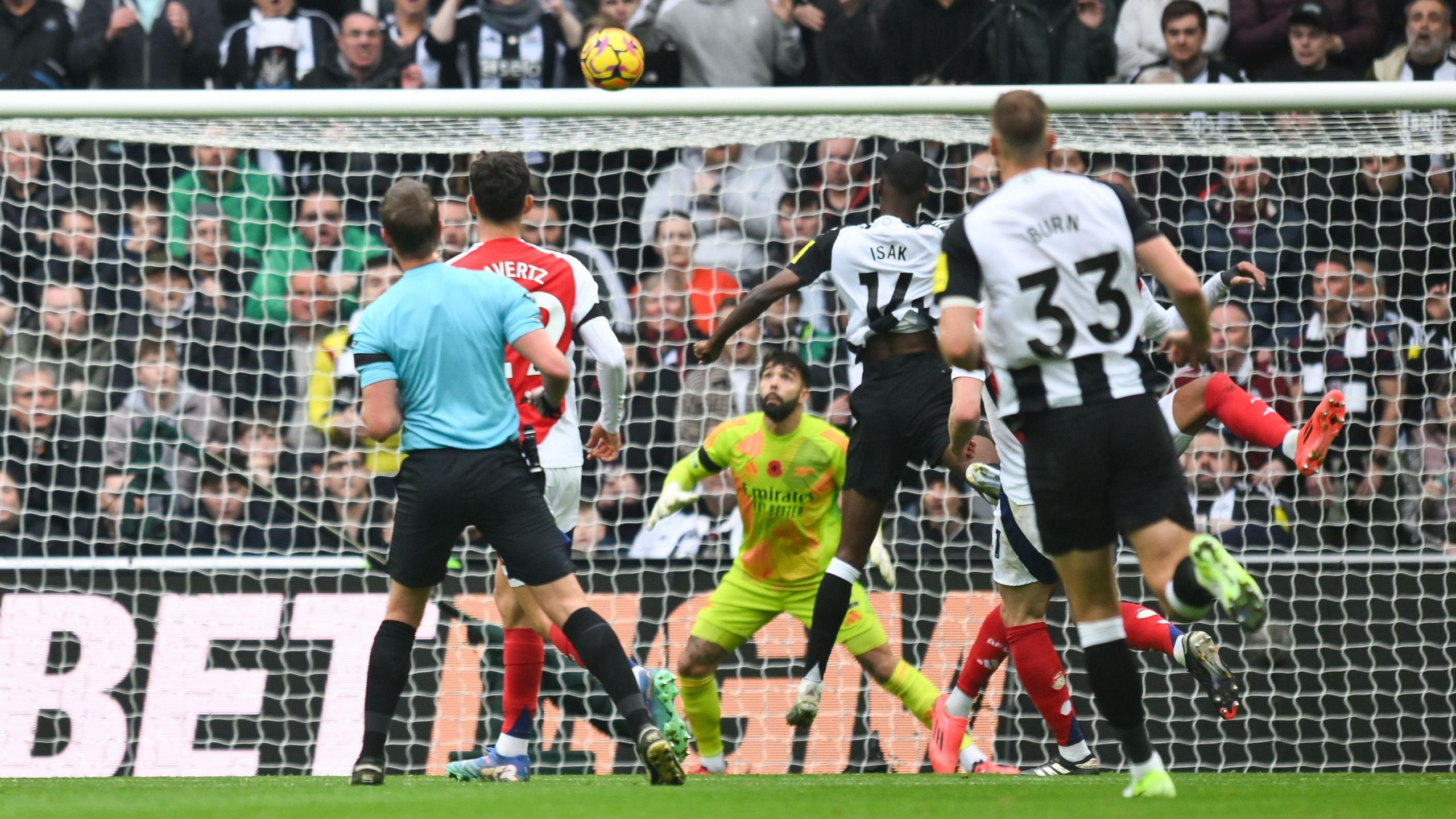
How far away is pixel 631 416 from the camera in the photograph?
9.76m

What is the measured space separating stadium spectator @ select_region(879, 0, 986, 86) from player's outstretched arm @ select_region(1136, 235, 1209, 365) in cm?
596

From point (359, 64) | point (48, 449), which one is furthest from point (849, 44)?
point (48, 449)

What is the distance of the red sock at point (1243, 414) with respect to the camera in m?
6.80

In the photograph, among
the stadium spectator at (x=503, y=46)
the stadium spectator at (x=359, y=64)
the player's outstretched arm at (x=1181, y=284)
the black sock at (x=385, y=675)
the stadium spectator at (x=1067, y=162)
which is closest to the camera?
the player's outstretched arm at (x=1181, y=284)

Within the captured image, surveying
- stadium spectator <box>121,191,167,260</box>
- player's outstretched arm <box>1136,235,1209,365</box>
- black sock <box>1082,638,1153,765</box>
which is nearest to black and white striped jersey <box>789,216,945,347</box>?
→ player's outstretched arm <box>1136,235,1209,365</box>

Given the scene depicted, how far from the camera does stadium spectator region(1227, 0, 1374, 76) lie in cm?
1060

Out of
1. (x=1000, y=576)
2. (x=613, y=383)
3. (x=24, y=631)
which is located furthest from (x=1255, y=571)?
(x=24, y=631)

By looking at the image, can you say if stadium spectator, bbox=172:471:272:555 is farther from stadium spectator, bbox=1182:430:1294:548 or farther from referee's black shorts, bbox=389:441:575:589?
stadium spectator, bbox=1182:430:1294:548

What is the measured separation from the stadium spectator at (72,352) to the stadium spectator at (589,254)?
250 centimetres

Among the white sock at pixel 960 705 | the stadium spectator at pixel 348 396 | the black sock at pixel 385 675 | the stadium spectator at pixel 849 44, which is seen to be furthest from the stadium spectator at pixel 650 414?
the black sock at pixel 385 675

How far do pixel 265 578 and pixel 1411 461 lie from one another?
623cm

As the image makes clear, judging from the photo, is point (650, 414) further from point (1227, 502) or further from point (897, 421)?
point (1227, 502)

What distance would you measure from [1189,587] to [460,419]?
2.47 metres

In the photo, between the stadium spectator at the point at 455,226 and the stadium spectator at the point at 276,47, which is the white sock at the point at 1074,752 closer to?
the stadium spectator at the point at 455,226
